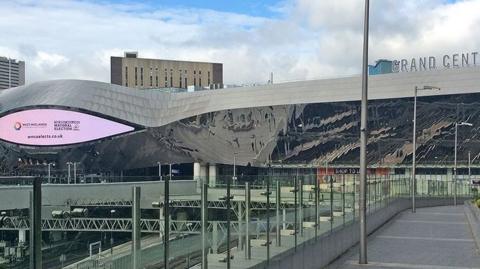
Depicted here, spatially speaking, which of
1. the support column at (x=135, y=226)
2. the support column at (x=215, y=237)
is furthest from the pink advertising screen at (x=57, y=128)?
the support column at (x=135, y=226)

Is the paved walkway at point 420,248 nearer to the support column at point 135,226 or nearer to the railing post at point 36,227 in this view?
the support column at point 135,226

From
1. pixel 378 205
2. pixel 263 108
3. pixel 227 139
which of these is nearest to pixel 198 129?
pixel 227 139

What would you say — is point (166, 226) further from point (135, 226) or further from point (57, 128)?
point (57, 128)

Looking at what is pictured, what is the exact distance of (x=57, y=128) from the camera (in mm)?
124500

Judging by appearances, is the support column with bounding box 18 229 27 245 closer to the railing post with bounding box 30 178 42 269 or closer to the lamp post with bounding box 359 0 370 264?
the railing post with bounding box 30 178 42 269

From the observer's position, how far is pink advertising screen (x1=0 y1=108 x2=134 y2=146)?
124 m

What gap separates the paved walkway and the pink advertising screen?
101 meters

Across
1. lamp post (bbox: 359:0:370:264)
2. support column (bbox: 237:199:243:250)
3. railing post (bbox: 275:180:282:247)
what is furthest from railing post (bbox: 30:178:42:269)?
lamp post (bbox: 359:0:370:264)

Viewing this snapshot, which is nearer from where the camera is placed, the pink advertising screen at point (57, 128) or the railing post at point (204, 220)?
the railing post at point (204, 220)

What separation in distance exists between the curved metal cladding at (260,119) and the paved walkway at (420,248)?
69.6 m

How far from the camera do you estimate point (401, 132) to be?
330 feet

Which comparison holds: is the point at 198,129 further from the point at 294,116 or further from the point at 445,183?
the point at 445,183

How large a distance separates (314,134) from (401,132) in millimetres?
14999

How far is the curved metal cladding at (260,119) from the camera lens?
9750cm
